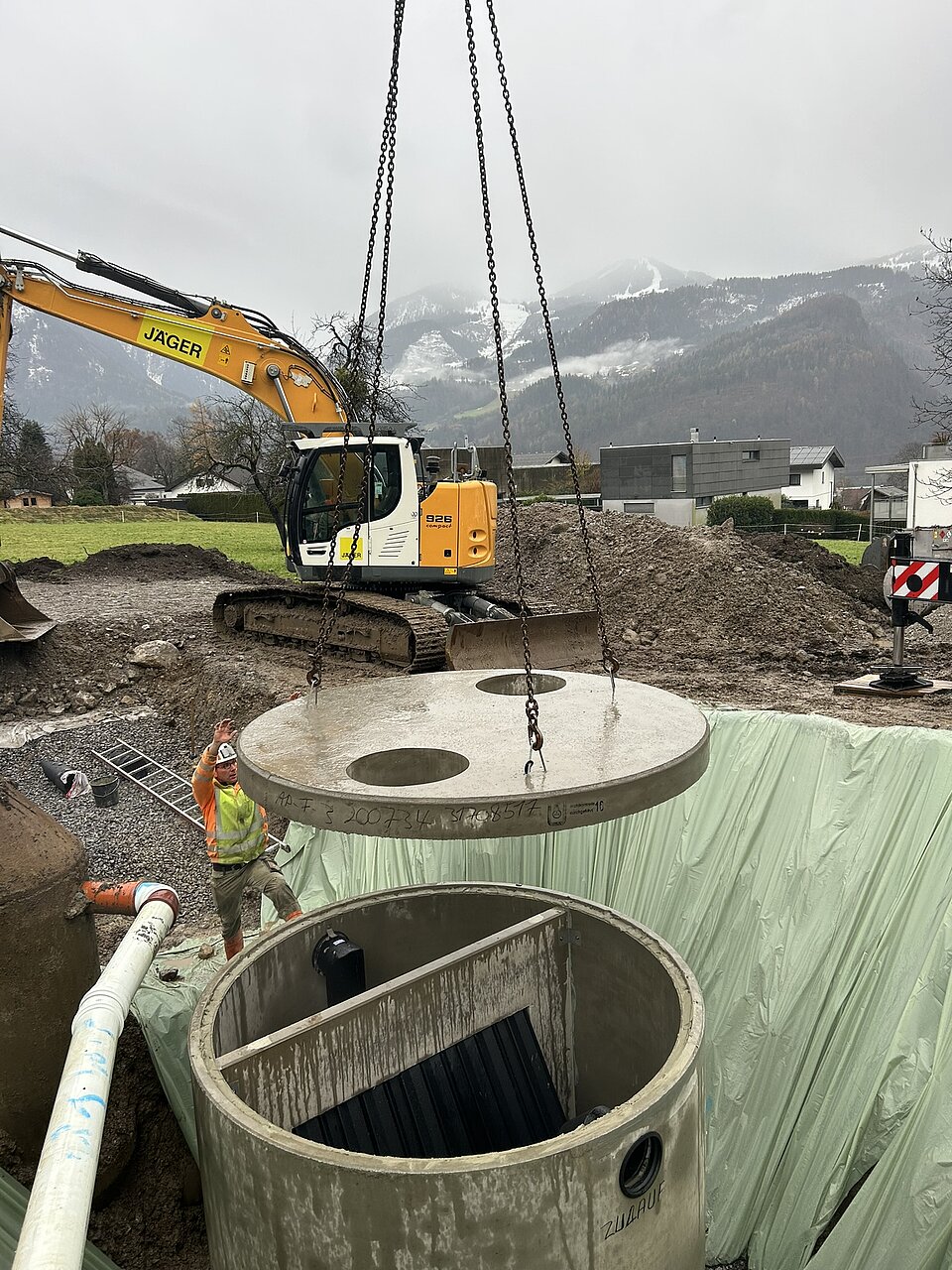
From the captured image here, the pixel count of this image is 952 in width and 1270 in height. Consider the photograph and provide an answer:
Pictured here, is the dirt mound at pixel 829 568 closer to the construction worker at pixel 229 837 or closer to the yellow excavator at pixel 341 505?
the yellow excavator at pixel 341 505

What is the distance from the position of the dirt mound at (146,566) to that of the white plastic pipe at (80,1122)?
17968 millimetres

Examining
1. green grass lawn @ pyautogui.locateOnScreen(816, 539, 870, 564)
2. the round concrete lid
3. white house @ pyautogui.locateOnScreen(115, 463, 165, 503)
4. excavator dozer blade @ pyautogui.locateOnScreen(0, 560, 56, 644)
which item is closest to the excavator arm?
excavator dozer blade @ pyautogui.locateOnScreen(0, 560, 56, 644)

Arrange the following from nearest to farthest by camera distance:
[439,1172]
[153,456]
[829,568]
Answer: [439,1172] → [829,568] → [153,456]

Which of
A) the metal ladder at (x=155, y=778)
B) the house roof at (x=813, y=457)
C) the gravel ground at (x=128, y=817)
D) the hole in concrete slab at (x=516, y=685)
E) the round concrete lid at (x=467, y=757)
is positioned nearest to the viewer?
the round concrete lid at (x=467, y=757)

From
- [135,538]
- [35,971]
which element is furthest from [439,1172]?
[135,538]

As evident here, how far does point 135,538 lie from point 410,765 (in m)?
29.3

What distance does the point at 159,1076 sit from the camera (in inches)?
175

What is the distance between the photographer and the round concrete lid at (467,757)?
343 centimetres

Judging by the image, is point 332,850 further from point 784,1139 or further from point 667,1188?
point 667,1188

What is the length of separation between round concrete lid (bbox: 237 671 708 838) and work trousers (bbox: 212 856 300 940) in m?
1.41

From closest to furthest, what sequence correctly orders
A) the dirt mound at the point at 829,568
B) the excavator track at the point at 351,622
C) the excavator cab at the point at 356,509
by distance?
the excavator track at the point at 351,622 → the excavator cab at the point at 356,509 → the dirt mound at the point at 829,568

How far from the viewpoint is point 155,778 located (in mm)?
8688

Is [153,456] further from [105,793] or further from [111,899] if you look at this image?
[111,899]

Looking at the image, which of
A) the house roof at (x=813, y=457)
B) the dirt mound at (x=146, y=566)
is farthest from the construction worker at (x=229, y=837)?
the house roof at (x=813, y=457)
